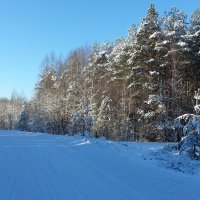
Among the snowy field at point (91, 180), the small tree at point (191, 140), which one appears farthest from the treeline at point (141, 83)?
the snowy field at point (91, 180)

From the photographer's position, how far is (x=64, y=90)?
65.0m

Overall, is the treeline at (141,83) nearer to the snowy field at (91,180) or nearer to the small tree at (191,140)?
the small tree at (191,140)

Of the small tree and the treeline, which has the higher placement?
the treeline

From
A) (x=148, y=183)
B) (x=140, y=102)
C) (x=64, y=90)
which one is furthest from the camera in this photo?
(x=64, y=90)

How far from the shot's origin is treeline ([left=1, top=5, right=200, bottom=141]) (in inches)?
1485

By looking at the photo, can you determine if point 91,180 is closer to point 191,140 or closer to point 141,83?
point 191,140

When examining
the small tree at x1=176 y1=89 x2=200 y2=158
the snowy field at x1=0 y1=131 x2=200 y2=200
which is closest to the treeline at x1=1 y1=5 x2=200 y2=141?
the small tree at x1=176 y1=89 x2=200 y2=158

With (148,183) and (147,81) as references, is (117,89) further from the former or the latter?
(148,183)

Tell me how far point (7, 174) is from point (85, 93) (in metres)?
43.0

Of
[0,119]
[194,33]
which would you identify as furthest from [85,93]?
[0,119]

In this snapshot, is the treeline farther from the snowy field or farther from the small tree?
the snowy field

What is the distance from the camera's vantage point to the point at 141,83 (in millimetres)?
42000

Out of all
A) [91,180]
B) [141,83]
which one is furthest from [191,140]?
[141,83]

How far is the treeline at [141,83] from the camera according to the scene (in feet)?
124
